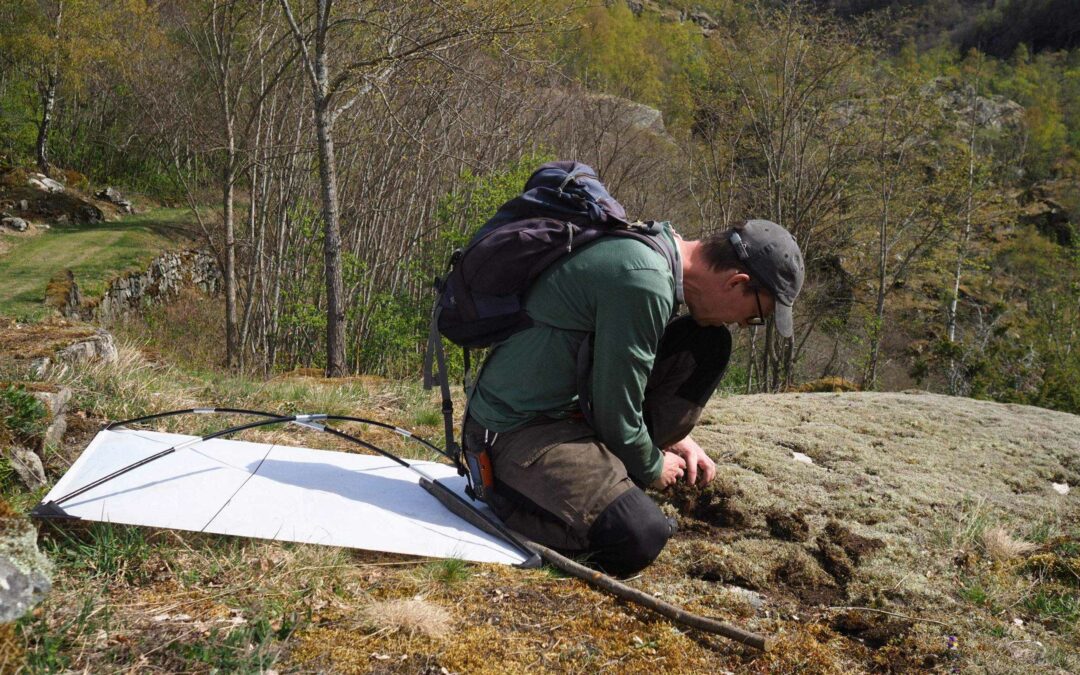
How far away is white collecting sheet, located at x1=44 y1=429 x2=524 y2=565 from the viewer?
7.64ft

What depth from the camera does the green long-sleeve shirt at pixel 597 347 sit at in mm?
2320

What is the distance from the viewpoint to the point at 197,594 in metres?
2.00

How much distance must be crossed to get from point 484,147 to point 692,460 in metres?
9.71

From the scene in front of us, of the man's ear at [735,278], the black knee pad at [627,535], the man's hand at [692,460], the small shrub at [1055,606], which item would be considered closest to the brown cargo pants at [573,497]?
the black knee pad at [627,535]

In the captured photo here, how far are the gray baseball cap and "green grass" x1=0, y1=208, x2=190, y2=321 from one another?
→ 974cm

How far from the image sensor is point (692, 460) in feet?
9.48

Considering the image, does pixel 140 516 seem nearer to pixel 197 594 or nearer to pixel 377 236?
pixel 197 594

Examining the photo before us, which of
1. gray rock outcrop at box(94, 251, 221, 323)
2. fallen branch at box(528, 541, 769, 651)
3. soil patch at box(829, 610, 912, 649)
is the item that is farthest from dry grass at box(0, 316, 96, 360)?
gray rock outcrop at box(94, 251, 221, 323)

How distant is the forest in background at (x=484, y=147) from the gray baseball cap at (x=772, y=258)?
5.11 metres

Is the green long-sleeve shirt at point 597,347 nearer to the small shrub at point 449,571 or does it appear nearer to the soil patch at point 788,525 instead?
the small shrub at point 449,571

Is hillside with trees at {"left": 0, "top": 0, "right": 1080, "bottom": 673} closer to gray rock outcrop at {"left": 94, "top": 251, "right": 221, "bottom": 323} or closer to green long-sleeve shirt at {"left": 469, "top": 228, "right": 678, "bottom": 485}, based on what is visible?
gray rock outcrop at {"left": 94, "top": 251, "right": 221, "bottom": 323}

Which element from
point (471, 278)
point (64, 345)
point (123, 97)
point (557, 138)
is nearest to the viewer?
point (471, 278)

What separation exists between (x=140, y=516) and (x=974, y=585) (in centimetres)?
257

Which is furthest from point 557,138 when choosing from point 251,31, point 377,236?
point 251,31
